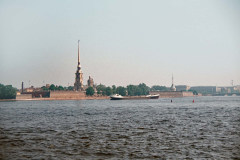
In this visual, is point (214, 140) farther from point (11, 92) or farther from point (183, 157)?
point (11, 92)

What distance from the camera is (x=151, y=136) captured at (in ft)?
79.6

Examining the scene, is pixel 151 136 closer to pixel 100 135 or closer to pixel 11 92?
pixel 100 135

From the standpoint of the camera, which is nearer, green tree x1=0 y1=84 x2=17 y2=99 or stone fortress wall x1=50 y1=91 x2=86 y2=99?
green tree x1=0 y1=84 x2=17 y2=99

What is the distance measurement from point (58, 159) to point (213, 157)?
7.36m

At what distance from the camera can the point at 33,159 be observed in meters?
16.6

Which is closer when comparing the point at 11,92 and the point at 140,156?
the point at 140,156

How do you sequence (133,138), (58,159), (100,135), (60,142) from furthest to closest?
(100,135) → (133,138) → (60,142) → (58,159)

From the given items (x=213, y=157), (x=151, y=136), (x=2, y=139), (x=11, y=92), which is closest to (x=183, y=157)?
(x=213, y=157)

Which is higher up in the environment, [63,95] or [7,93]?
[7,93]

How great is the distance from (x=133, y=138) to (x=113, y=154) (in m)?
5.60

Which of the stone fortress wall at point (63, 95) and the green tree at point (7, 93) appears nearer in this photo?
the green tree at point (7, 93)

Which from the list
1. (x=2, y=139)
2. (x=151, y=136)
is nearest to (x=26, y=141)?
(x=2, y=139)

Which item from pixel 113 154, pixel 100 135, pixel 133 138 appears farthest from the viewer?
pixel 100 135

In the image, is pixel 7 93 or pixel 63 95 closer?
pixel 7 93
